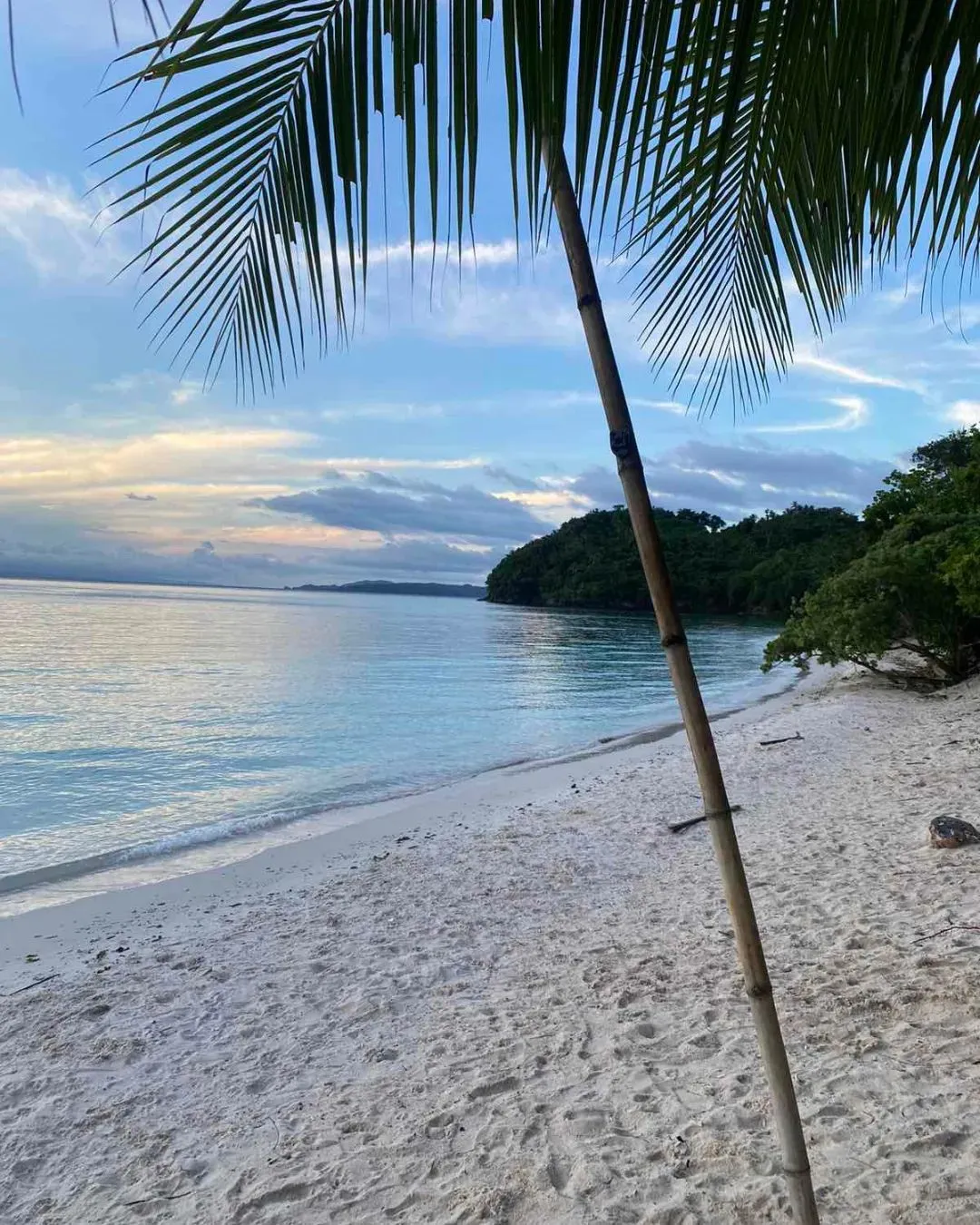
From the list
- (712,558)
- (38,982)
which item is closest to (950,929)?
(38,982)

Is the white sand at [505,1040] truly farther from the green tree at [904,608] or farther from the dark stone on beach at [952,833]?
the green tree at [904,608]

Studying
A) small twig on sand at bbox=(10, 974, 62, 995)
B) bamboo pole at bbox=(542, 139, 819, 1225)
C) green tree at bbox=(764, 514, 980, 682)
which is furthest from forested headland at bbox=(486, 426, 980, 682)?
small twig on sand at bbox=(10, 974, 62, 995)

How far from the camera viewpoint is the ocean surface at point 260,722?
37.8ft

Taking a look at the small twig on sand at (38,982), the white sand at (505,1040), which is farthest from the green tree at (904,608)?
the small twig on sand at (38,982)

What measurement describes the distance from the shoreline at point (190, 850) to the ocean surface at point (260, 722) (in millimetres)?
71

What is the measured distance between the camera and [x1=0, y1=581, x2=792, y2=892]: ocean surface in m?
11.5

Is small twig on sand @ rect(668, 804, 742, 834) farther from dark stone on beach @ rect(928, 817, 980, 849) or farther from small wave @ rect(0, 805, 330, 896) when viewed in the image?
small wave @ rect(0, 805, 330, 896)

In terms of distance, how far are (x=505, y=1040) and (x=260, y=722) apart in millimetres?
16495

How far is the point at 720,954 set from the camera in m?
4.79

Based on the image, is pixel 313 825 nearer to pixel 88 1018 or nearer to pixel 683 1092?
pixel 88 1018

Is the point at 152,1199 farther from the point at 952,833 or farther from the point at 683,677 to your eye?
the point at 952,833

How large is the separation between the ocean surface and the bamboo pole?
868cm

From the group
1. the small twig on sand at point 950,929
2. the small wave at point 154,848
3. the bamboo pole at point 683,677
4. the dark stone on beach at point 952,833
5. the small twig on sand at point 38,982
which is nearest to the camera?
the bamboo pole at point 683,677

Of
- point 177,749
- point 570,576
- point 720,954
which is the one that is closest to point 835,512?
point 570,576
